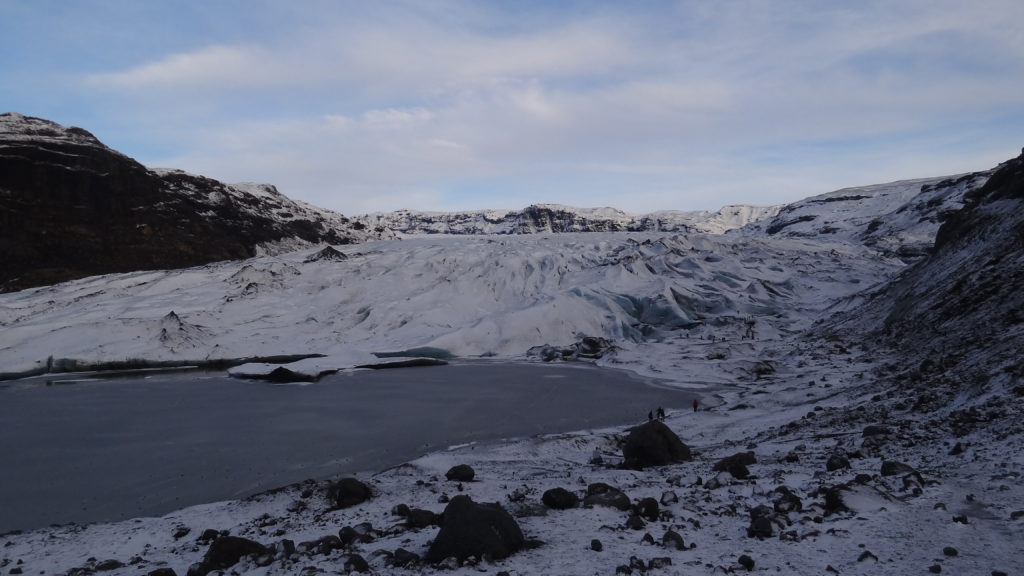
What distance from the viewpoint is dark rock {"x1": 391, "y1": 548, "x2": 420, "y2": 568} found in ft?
15.5

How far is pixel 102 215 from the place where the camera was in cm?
3612

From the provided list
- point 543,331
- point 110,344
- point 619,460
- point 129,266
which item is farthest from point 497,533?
point 129,266

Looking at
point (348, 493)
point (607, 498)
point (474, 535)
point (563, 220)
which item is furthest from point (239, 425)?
point (563, 220)

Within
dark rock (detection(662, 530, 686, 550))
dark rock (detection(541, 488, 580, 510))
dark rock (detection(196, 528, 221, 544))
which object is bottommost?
dark rock (detection(196, 528, 221, 544))

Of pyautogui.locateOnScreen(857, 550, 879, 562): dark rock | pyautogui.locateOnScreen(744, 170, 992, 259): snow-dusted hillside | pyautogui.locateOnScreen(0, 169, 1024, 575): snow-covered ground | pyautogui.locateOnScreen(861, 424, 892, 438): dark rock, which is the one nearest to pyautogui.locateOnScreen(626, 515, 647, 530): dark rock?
pyautogui.locateOnScreen(0, 169, 1024, 575): snow-covered ground

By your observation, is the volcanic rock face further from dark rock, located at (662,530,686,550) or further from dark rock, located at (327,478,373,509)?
dark rock, located at (662,530,686,550)

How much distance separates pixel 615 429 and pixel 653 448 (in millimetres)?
3535

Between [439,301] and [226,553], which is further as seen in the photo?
[439,301]

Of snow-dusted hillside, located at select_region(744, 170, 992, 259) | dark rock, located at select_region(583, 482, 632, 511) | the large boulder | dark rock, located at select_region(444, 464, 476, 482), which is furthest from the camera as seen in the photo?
snow-dusted hillside, located at select_region(744, 170, 992, 259)

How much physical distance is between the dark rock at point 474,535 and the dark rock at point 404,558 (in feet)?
0.35

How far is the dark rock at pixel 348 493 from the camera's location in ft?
23.1

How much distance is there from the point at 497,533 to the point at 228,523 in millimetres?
3644

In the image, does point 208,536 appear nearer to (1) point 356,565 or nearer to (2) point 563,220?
(1) point 356,565

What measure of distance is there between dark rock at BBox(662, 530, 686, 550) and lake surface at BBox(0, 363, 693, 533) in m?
5.83
